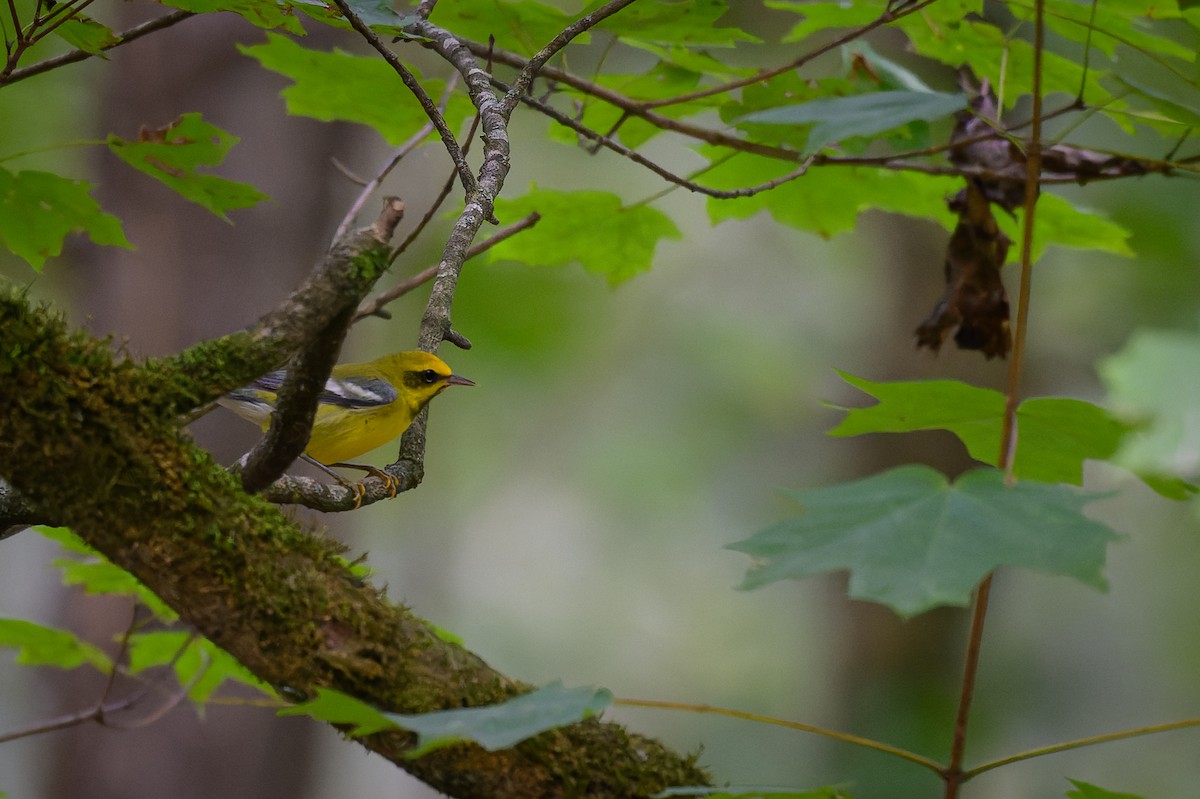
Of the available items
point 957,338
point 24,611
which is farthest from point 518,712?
point 24,611

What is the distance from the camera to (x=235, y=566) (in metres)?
1.60

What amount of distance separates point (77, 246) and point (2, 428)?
4.30 meters

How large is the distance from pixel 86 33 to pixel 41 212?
0.64m

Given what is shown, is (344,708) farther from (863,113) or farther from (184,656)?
(184,656)

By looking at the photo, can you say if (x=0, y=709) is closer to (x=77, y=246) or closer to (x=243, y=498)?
(x=77, y=246)

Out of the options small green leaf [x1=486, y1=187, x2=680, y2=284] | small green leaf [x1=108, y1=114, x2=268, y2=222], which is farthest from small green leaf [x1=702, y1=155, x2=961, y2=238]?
small green leaf [x1=108, y1=114, x2=268, y2=222]

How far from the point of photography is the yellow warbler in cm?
326

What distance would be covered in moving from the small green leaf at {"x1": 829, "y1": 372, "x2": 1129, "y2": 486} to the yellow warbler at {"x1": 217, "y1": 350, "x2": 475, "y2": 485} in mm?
1732

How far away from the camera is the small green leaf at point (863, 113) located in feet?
4.96

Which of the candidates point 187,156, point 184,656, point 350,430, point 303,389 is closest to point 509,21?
point 187,156

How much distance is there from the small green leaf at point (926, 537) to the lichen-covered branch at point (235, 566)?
32.4 inches

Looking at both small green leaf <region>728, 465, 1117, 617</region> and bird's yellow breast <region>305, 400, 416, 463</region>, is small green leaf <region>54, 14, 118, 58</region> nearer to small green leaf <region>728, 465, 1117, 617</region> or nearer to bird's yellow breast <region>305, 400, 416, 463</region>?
small green leaf <region>728, 465, 1117, 617</region>

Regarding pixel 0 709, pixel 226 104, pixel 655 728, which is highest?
pixel 226 104

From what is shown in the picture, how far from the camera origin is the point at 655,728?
13.7 m
